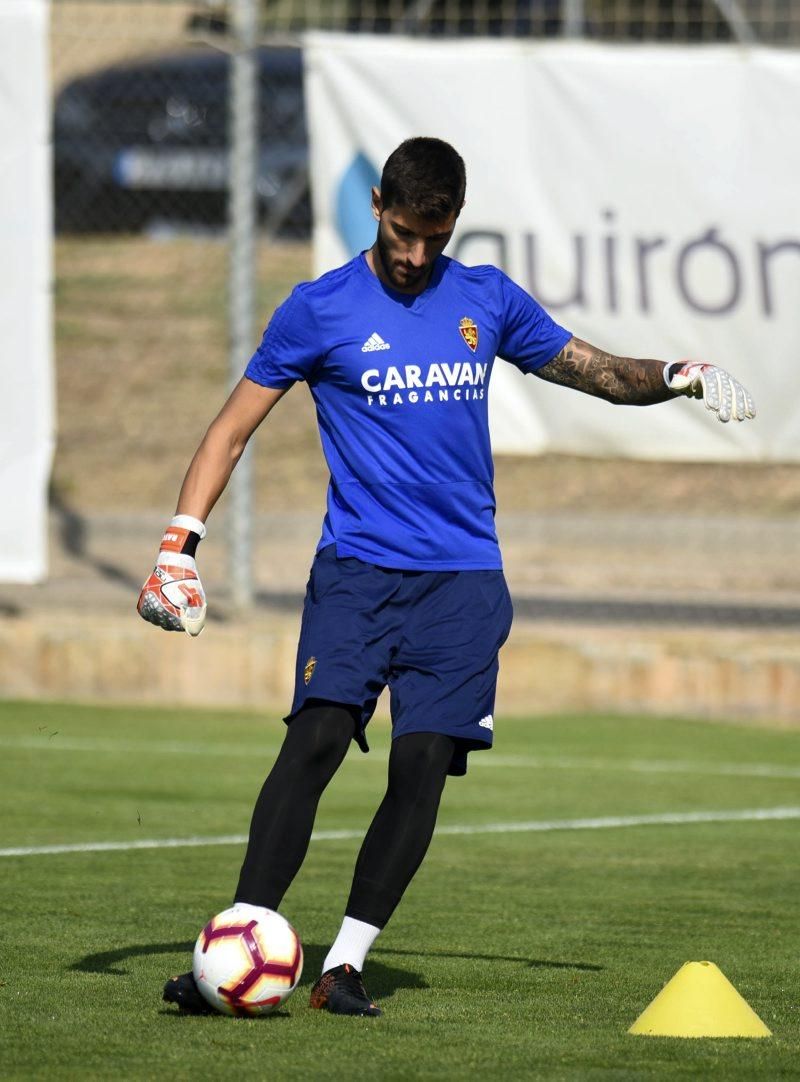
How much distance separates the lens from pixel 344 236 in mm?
10891

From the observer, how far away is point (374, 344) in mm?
4875

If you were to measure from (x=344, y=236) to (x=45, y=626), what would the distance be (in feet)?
8.25

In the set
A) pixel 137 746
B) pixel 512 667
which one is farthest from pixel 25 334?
pixel 512 667

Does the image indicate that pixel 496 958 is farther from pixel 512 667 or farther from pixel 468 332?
pixel 512 667

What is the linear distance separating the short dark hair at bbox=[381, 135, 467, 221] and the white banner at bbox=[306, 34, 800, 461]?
582 cm

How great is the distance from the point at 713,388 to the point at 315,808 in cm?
134

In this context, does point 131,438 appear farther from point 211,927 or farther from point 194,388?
point 211,927

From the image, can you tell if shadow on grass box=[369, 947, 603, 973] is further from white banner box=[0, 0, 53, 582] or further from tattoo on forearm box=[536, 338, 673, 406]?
white banner box=[0, 0, 53, 582]

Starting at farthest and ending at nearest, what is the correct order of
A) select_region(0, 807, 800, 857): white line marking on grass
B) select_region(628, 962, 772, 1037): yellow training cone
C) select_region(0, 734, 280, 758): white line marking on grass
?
select_region(0, 734, 280, 758): white line marking on grass → select_region(0, 807, 800, 857): white line marking on grass → select_region(628, 962, 772, 1037): yellow training cone

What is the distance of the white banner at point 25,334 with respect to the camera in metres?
10.9

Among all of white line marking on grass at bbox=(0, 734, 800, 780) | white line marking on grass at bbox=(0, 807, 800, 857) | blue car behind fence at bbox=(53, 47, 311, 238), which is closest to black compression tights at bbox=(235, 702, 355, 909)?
white line marking on grass at bbox=(0, 807, 800, 857)

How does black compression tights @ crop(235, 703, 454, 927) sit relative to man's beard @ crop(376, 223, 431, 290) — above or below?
below

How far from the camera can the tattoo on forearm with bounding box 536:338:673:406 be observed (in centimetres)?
525

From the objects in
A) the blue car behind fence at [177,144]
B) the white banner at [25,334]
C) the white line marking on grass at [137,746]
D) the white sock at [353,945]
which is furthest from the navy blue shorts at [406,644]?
the blue car behind fence at [177,144]
